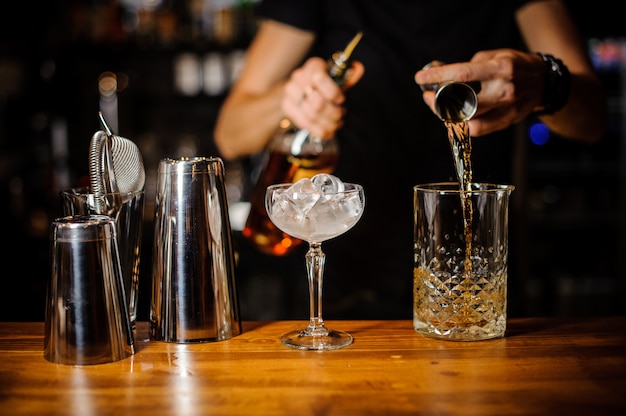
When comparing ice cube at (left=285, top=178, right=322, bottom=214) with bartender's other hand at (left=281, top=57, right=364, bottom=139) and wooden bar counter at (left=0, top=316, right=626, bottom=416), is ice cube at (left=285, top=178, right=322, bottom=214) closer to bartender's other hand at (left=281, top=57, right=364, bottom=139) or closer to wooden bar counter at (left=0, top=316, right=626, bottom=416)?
wooden bar counter at (left=0, top=316, right=626, bottom=416)

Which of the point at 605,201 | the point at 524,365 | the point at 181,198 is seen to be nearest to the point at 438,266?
A: the point at 524,365

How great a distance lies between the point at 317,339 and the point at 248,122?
991mm

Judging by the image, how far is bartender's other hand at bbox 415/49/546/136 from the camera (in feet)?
4.33

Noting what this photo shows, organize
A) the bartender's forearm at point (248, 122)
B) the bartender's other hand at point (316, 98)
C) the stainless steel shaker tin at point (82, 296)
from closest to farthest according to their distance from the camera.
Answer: the stainless steel shaker tin at point (82, 296)
the bartender's other hand at point (316, 98)
the bartender's forearm at point (248, 122)

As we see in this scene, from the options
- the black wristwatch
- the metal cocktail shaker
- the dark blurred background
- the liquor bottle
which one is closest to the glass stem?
the metal cocktail shaker

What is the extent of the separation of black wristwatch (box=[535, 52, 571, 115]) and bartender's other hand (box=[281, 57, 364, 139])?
1.23 feet

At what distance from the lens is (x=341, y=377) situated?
0.98 metres

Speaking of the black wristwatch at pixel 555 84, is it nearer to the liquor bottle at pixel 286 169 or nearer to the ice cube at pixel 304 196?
the liquor bottle at pixel 286 169

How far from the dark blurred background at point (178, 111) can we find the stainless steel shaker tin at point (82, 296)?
9.45ft

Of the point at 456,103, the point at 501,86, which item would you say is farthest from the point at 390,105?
the point at 456,103

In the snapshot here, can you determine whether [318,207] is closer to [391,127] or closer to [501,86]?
[501,86]

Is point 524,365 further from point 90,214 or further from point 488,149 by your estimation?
point 488,149

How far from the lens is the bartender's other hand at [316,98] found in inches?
56.0

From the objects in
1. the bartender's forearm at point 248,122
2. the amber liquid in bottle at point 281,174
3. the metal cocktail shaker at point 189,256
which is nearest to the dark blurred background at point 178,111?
the bartender's forearm at point 248,122
